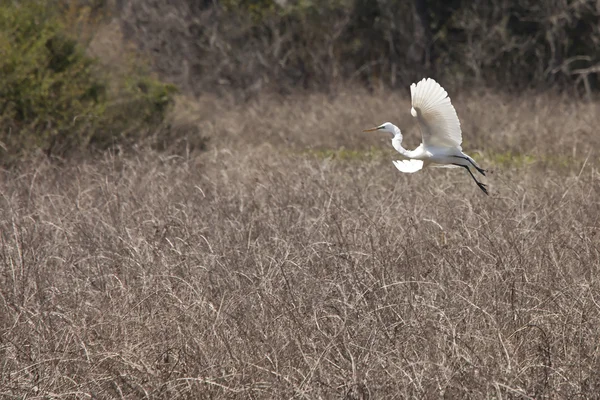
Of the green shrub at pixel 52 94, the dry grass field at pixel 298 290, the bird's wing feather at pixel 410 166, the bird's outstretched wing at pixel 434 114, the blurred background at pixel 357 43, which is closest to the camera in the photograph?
the dry grass field at pixel 298 290

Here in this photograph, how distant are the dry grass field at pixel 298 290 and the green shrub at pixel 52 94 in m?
1.97

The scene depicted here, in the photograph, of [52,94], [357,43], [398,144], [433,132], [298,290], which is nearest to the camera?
[298,290]

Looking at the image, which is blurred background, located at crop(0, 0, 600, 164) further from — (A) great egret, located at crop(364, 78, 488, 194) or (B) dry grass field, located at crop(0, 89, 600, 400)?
(A) great egret, located at crop(364, 78, 488, 194)

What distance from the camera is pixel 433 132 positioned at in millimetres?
5559

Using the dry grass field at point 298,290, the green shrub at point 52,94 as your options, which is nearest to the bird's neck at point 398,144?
the dry grass field at point 298,290

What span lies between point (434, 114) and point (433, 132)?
6.2 inches

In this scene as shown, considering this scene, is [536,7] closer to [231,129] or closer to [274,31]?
[274,31]

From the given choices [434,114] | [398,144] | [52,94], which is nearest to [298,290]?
[398,144]

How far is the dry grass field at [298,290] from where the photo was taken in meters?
3.66

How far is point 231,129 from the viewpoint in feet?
44.9

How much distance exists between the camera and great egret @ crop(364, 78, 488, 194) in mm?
5312

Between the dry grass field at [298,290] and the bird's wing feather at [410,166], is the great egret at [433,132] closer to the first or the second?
the bird's wing feather at [410,166]

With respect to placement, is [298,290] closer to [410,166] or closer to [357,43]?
[410,166]

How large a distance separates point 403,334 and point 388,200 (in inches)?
107
